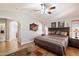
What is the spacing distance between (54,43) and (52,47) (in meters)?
0.09

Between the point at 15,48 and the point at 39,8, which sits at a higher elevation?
the point at 39,8

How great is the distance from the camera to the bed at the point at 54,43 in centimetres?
173

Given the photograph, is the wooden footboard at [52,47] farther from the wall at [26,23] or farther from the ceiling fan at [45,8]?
the ceiling fan at [45,8]

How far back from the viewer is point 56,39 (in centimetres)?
181

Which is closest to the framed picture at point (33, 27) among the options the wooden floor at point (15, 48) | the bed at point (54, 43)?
the bed at point (54, 43)

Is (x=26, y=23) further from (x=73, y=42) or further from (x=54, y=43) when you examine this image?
(x=73, y=42)

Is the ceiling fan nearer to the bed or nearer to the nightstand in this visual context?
the bed

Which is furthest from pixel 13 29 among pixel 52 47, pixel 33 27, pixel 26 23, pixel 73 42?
pixel 73 42

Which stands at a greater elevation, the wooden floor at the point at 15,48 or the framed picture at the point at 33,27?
the framed picture at the point at 33,27

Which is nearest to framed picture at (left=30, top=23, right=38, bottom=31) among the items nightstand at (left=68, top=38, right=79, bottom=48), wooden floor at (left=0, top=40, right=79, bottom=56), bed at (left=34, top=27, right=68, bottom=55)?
bed at (left=34, top=27, right=68, bottom=55)

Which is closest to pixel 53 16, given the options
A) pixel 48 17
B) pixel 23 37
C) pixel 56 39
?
pixel 48 17

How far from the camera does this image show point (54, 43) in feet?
5.82

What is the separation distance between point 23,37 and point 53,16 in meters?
0.74

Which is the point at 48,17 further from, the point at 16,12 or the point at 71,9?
the point at 16,12
